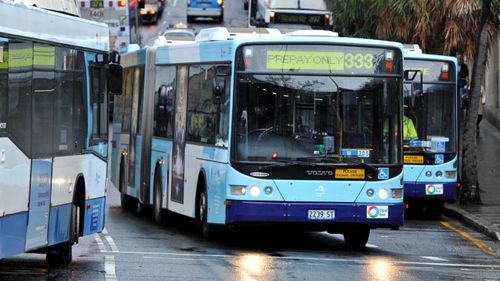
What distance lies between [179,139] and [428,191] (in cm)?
606

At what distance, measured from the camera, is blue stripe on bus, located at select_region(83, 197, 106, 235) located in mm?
15281

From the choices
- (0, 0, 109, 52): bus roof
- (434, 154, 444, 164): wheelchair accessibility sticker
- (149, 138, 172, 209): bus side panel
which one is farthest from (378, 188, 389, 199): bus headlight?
(434, 154, 444, 164): wheelchair accessibility sticker

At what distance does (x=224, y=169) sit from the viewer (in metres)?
17.3

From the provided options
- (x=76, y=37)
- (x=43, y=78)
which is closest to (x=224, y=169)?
(x=76, y=37)

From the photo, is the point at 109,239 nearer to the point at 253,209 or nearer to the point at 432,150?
the point at 253,209

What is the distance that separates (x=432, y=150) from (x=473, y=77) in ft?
7.55

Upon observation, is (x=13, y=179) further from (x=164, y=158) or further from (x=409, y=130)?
(x=409, y=130)

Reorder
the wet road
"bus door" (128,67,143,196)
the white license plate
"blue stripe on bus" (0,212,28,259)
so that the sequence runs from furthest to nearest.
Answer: "bus door" (128,67,143,196), the white license plate, the wet road, "blue stripe on bus" (0,212,28,259)

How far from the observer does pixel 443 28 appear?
31484 mm

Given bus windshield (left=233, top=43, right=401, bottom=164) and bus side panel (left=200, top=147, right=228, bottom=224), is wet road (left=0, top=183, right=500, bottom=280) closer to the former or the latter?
bus side panel (left=200, top=147, right=228, bottom=224)

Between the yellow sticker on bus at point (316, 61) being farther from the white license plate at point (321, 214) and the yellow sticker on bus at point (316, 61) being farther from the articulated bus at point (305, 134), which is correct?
the white license plate at point (321, 214)

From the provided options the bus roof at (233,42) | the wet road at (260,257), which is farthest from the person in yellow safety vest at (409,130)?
the bus roof at (233,42)

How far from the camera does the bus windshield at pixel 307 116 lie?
17.2m

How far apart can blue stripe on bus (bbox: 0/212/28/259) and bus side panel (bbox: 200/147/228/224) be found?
A: 5.20 meters
